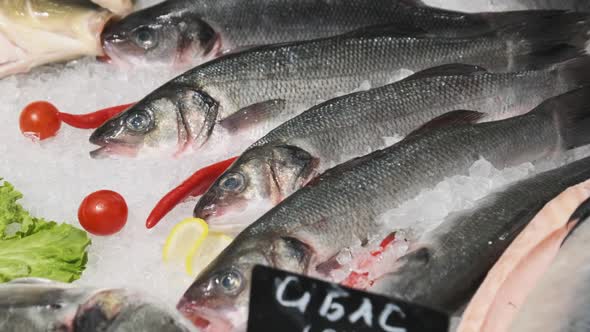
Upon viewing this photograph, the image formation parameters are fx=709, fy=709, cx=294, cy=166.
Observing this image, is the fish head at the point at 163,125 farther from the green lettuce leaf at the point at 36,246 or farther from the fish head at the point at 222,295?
the fish head at the point at 222,295

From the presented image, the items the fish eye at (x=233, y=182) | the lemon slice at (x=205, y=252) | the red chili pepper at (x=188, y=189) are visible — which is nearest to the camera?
the lemon slice at (x=205, y=252)

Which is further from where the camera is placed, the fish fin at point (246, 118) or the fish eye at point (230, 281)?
the fish fin at point (246, 118)

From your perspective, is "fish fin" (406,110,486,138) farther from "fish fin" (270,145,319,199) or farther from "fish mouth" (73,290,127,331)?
"fish mouth" (73,290,127,331)

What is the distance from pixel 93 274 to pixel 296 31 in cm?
133

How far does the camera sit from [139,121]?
2525 mm

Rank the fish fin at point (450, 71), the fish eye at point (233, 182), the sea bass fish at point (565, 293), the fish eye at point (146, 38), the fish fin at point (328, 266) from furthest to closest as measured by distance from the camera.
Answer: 1. the fish eye at point (146, 38)
2. the fish fin at point (450, 71)
3. the fish eye at point (233, 182)
4. the fish fin at point (328, 266)
5. the sea bass fish at point (565, 293)

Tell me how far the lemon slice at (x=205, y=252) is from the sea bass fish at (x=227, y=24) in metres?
0.98

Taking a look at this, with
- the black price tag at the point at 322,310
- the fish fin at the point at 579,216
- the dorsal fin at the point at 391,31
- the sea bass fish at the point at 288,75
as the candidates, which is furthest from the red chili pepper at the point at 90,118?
the fish fin at the point at 579,216

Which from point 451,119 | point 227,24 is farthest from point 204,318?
point 227,24

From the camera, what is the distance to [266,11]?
117 inches

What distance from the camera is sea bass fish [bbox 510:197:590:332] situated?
4.89 ft

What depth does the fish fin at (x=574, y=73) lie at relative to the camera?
247 centimetres

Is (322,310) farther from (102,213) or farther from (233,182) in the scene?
(102,213)

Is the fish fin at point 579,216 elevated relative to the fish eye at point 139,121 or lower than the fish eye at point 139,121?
lower
